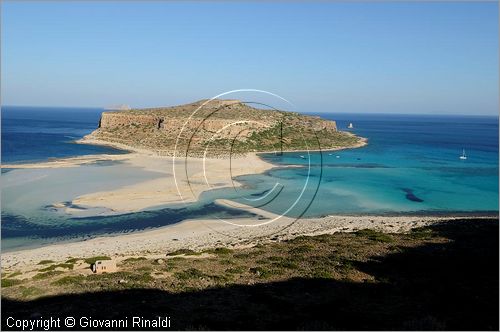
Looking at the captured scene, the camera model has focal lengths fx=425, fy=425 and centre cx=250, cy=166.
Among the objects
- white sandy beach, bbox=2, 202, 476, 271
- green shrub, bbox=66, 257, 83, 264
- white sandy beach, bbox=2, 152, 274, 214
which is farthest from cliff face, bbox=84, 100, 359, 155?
green shrub, bbox=66, 257, 83, 264

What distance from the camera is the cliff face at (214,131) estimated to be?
99.8 meters

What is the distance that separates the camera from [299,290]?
70.7ft

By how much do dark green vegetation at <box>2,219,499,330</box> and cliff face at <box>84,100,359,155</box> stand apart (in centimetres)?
6542

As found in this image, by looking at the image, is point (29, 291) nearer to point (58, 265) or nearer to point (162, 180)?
point (58, 265)

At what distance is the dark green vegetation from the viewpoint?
17406 mm

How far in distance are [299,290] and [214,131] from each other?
8268cm

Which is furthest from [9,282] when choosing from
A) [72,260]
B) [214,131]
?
[214,131]

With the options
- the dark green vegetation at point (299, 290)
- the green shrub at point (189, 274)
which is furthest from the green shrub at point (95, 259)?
the green shrub at point (189, 274)

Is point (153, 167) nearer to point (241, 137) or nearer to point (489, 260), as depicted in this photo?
point (241, 137)

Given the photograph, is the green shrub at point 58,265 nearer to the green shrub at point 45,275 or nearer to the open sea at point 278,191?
the green shrub at point 45,275

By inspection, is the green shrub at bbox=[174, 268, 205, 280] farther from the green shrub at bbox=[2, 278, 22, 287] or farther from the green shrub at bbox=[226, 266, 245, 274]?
the green shrub at bbox=[2, 278, 22, 287]

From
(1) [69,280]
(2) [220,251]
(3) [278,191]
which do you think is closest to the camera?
(1) [69,280]

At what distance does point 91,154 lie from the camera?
287 feet

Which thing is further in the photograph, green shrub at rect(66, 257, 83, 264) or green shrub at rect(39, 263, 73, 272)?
green shrub at rect(66, 257, 83, 264)
